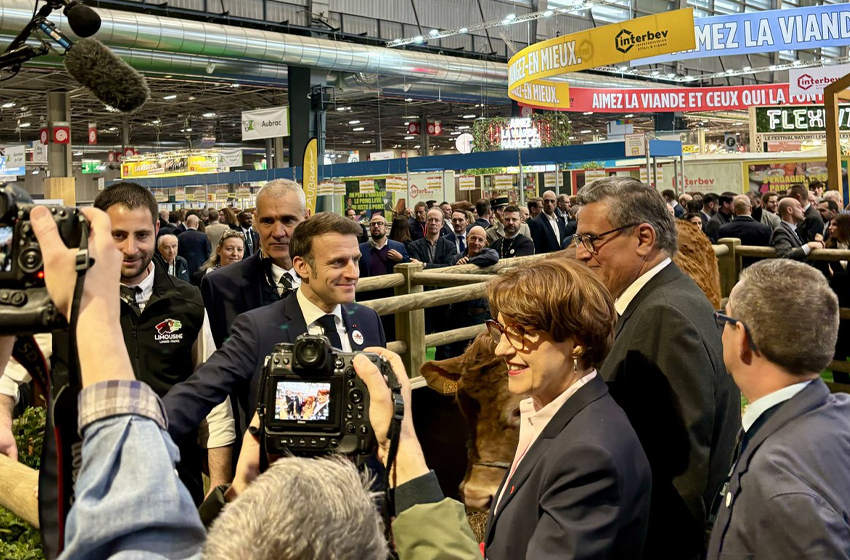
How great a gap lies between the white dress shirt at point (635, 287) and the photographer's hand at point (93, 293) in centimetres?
155

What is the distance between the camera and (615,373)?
6.83 feet

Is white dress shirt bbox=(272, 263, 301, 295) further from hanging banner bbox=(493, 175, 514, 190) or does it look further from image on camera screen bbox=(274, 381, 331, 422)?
hanging banner bbox=(493, 175, 514, 190)

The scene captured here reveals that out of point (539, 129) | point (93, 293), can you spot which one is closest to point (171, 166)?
point (539, 129)

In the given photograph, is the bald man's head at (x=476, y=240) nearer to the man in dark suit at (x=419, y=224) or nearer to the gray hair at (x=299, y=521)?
the man in dark suit at (x=419, y=224)

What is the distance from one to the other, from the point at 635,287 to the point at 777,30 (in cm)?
1129

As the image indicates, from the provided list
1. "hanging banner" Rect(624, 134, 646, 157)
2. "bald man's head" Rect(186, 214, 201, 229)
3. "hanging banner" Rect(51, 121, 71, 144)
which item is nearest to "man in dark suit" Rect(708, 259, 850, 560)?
"bald man's head" Rect(186, 214, 201, 229)

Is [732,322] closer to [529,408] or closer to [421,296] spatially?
[529,408]

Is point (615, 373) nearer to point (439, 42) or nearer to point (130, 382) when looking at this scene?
point (130, 382)

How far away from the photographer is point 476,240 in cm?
720

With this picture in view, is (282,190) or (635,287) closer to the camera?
(635,287)

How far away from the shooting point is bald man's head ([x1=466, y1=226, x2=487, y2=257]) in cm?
A: 714

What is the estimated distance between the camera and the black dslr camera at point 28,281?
0.87 m

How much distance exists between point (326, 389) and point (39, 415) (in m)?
1.29

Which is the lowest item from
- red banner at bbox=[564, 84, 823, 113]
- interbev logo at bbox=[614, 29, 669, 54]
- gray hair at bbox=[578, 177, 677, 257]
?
gray hair at bbox=[578, 177, 677, 257]
